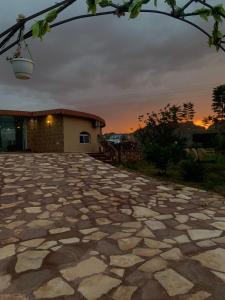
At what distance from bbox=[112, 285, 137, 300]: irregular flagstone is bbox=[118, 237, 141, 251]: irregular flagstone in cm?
116

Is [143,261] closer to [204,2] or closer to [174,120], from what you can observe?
[204,2]

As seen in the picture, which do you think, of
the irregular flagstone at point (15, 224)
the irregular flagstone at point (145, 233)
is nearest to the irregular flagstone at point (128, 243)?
the irregular flagstone at point (145, 233)

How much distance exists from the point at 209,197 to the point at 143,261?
17.8ft

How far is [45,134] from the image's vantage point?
70.8ft

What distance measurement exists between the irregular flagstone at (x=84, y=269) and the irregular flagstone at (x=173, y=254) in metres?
0.95

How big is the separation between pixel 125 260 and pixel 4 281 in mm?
1640

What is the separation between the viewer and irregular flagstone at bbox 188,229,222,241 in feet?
16.8

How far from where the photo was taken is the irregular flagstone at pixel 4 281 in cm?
347

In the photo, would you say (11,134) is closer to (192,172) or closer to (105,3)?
(192,172)

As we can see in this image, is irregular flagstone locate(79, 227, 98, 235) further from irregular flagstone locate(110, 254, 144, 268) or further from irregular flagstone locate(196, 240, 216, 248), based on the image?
irregular flagstone locate(196, 240, 216, 248)

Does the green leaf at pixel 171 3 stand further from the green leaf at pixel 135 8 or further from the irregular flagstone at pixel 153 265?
the irregular flagstone at pixel 153 265

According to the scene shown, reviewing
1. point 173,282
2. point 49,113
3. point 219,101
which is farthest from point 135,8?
point 219,101

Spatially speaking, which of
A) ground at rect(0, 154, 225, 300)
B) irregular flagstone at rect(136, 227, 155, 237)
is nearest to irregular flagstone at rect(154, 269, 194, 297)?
ground at rect(0, 154, 225, 300)

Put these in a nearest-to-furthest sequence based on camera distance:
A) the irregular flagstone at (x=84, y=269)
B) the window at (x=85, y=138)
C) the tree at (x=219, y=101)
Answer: the irregular flagstone at (x=84, y=269)
the window at (x=85, y=138)
the tree at (x=219, y=101)
